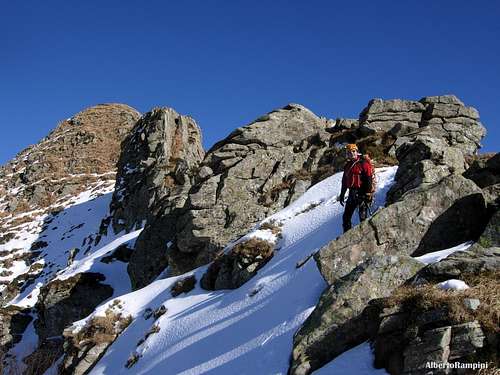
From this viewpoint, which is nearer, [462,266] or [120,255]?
[462,266]

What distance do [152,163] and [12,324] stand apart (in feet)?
64.9

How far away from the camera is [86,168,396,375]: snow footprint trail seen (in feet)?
39.1

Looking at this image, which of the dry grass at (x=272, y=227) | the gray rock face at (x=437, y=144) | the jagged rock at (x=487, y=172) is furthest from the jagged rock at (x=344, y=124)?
the jagged rock at (x=487, y=172)

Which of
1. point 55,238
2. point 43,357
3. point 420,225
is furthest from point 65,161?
point 420,225

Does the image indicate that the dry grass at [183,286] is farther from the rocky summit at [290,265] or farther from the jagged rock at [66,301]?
the jagged rock at [66,301]

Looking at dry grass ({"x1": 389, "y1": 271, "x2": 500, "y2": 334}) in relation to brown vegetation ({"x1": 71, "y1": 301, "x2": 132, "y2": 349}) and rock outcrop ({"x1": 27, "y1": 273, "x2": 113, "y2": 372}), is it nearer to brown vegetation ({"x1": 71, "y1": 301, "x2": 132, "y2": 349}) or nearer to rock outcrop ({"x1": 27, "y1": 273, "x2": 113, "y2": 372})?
brown vegetation ({"x1": 71, "y1": 301, "x2": 132, "y2": 349})

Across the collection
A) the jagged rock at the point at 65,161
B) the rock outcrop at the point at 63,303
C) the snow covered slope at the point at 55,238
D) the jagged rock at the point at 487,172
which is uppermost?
the jagged rock at the point at 65,161

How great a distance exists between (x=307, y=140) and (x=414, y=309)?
2371 cm

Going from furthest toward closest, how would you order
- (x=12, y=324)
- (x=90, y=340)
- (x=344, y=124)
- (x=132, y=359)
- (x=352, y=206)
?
1. (x=12, y=324)
2. (x=344, y=124)
3. (x=90, y=340)
4. (x=132, y=359)
5. (x=352, y=206)

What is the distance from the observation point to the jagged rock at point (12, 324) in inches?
1325

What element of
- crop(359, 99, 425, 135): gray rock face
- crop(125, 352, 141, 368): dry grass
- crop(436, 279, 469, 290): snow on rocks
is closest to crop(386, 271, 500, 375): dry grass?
crop(436, 279, 469, 290): snow on rocks

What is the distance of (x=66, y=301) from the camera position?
3095 cm

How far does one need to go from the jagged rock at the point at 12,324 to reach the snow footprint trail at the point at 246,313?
651 inches

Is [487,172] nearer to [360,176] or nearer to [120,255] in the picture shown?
[360,176]
